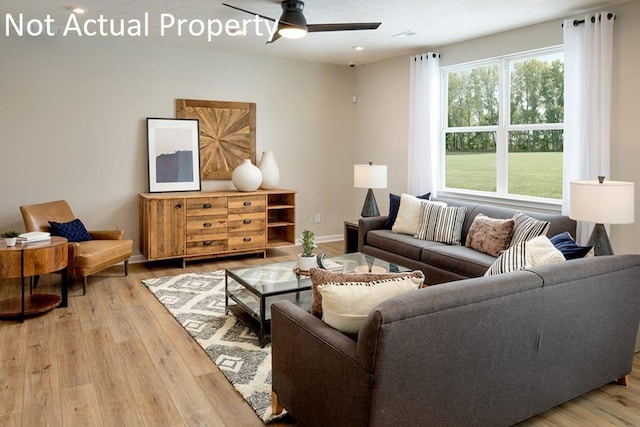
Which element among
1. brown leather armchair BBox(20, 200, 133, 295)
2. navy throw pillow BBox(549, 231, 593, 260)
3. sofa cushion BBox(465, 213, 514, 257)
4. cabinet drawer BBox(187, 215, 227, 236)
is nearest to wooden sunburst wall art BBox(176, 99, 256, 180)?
cabinet drawer BBox(187, 215, 227, 236)

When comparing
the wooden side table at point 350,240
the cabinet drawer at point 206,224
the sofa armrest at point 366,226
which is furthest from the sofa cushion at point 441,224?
the cabinet drawer at point 206,224

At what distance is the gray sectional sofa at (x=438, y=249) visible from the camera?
4078 millimetres

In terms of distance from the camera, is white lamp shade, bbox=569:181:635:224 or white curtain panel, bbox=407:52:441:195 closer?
white lamp shade, bbox=569:181:635:224

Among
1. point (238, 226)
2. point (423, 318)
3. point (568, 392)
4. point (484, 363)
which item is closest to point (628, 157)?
point (568, 392)

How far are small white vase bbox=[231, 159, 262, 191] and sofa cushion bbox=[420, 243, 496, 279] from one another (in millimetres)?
2437

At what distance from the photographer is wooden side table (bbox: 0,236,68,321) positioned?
145 inches

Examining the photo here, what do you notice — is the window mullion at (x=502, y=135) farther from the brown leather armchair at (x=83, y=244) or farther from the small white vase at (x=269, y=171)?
the brown leather armchair at (x=83, y=244)

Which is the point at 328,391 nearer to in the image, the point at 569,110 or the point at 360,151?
the point at 569,110

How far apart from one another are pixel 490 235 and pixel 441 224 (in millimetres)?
618

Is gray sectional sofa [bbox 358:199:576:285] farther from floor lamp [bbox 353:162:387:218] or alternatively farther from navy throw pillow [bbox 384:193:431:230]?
floor lamp [bbox 353:162:387:218]

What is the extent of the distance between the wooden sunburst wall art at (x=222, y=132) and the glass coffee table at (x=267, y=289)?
2308 millimetres

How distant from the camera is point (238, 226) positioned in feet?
19.1

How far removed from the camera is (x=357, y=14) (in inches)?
169

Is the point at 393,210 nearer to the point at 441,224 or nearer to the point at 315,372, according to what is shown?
the point at 441,224
